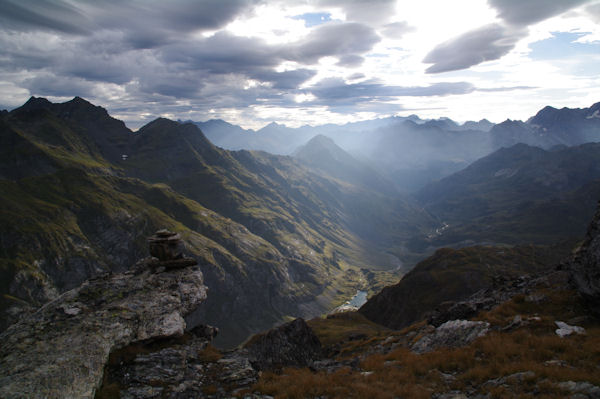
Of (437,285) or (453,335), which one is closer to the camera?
(453,335)

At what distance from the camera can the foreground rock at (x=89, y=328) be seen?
1563cm

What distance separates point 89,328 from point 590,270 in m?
35.2

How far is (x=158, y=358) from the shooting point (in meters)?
20.7

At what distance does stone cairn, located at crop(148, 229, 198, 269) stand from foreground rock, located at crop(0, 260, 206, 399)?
74 cm

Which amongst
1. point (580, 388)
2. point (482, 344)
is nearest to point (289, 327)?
point (482, 344)

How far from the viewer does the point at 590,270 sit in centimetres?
2108

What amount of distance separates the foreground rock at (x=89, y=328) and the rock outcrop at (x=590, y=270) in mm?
30370

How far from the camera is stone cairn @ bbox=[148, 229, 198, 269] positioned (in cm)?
2969

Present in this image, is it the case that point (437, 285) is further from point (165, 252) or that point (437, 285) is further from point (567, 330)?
point (165, 252)

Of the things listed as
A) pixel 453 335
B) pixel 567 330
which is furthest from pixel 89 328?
pixel 567 330

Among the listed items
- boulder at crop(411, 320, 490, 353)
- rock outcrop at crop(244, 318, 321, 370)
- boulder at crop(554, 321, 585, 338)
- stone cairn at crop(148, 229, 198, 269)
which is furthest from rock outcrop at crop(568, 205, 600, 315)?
stone cairn at crop(148, 229, 198, 269)

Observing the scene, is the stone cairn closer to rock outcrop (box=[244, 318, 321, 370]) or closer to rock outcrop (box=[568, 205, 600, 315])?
rock outcrop (box=[244, 318, 321, 370])

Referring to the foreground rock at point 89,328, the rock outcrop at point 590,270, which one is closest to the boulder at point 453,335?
the rock outcrop at point 590,270

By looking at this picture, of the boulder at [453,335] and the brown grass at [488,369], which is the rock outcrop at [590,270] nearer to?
the brown grass at [488,369]
